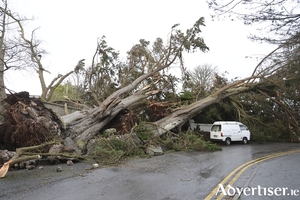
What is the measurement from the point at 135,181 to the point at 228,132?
13767 mm

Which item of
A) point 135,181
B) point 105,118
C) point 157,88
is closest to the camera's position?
point 135,181

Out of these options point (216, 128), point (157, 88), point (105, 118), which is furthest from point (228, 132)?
point (105, 118)

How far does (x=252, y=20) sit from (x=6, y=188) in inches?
307

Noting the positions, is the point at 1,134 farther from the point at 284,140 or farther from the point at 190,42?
the point at 284,140

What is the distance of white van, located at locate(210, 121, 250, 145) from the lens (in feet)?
61.6

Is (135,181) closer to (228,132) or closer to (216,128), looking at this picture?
(216,128)

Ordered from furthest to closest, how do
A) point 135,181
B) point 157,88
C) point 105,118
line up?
point 157,88 < point 105,118 < point 135,181

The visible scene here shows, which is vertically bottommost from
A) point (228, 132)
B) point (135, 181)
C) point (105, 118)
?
point (135, 181)

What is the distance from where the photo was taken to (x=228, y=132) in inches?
749

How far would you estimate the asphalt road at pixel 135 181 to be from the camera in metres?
5.41

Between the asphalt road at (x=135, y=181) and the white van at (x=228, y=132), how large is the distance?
31.3 ft

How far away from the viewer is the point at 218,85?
24.5m

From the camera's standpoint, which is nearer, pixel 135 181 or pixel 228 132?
pixel 135 181

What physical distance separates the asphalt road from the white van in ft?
31.3
